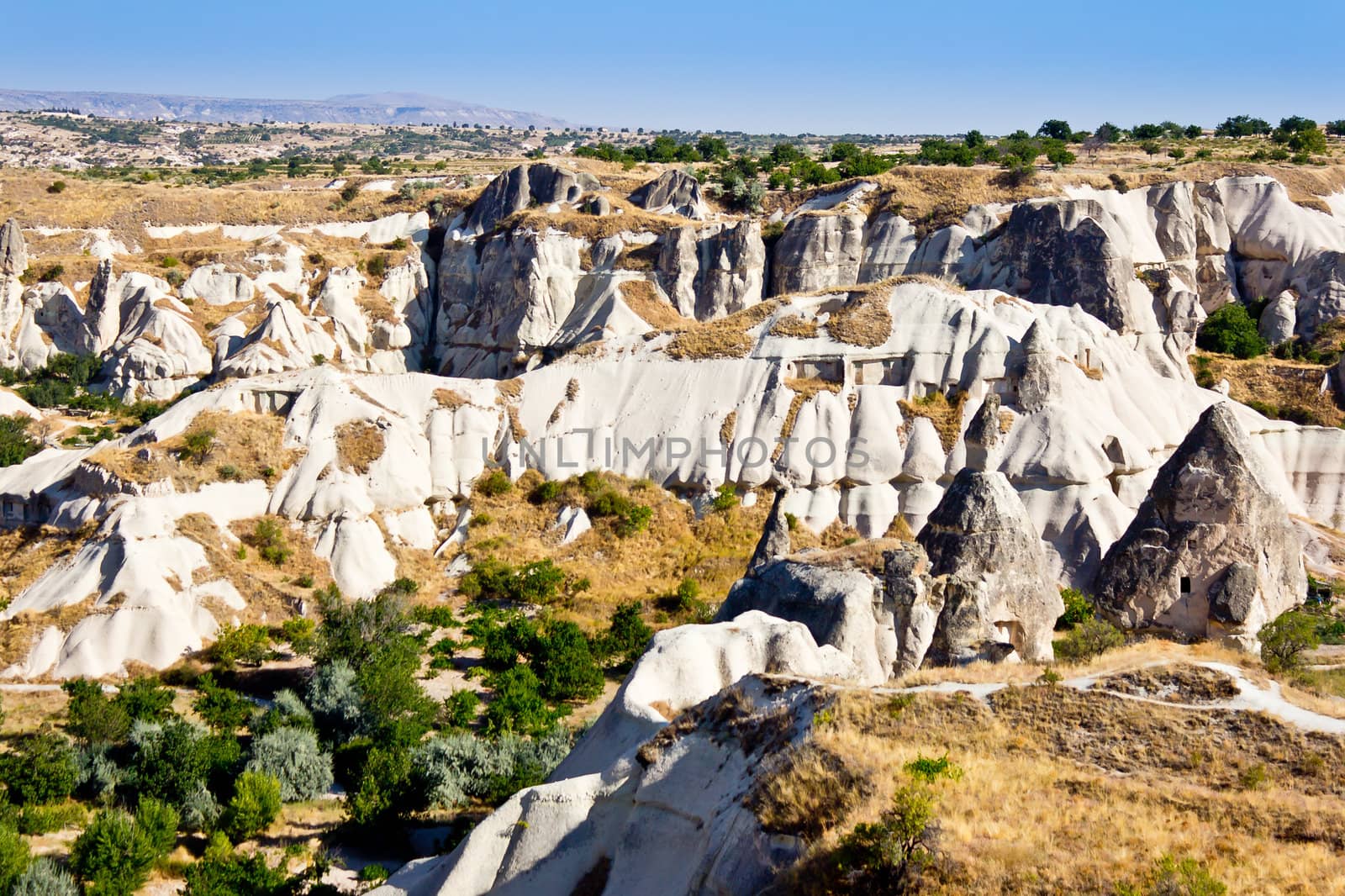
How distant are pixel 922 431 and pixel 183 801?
2678cm

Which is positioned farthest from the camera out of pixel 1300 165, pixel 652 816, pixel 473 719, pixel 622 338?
pixel 1300 165

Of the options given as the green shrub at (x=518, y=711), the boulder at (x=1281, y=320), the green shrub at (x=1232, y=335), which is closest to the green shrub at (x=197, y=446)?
the green shrub at (x=518, y=711)

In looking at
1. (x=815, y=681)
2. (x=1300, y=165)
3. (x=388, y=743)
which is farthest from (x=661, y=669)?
(x=1300, y=165)

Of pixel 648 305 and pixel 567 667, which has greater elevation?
pixel 648 305

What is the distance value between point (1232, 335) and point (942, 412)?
28.0 meters

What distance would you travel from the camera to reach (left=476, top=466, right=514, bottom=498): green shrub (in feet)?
130

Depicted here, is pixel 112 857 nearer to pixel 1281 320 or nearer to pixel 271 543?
pixel 271 543

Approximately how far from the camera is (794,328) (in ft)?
141

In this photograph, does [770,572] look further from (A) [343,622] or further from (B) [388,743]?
(A) [343,622]

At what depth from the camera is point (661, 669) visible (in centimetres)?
1814

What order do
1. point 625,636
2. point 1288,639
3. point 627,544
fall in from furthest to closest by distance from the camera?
point 627,544 → point 625,636 → point 1288,639

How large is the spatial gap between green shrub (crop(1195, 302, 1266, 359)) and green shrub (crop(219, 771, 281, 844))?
176ft

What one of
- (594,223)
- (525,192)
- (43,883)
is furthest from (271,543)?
(525,192)

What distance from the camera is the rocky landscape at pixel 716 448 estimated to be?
15.1m
